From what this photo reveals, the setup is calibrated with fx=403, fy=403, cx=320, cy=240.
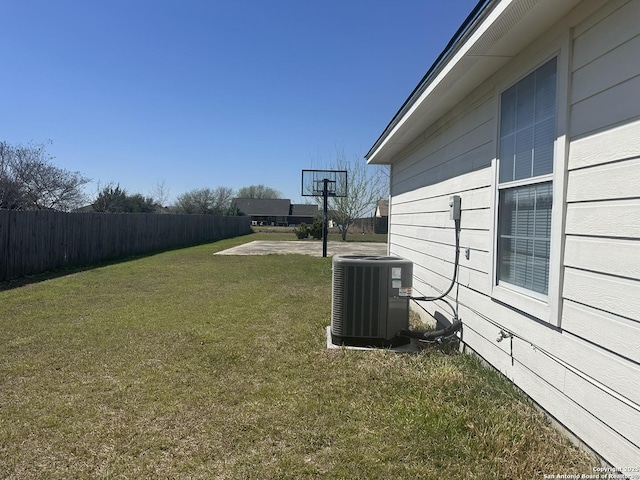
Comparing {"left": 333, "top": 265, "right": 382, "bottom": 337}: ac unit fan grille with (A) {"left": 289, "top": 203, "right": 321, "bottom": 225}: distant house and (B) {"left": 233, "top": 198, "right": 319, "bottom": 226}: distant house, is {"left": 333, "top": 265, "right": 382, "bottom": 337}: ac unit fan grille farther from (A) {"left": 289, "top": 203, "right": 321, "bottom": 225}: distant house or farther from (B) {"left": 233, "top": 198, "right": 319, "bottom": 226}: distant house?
(A) {"left": 289, "top": 203, "right": 321, "bottom": 225}: distant house

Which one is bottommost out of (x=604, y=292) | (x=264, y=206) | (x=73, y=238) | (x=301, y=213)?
(x=73, y=238)

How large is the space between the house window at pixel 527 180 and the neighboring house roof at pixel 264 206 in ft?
195

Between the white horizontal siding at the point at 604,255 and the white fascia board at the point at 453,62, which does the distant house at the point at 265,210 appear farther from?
the white horizontal siding at the point at 604,255

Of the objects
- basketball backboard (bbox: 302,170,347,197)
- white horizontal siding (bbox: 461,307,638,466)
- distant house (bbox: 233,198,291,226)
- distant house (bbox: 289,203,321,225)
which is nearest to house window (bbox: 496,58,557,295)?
white horizontal siding (bbox: 461,307,638,466)

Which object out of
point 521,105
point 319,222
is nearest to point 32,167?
point 319,222

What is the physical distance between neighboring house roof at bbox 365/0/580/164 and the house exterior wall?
10cm

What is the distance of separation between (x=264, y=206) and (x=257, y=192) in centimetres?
868

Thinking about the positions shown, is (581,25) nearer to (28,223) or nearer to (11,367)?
(11,367)

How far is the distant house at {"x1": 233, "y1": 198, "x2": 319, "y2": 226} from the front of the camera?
61906 mm

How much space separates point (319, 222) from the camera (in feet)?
99.8

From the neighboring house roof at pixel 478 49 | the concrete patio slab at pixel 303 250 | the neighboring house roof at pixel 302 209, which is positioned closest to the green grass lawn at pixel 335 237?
the concrete patio slab at pixel 303 250

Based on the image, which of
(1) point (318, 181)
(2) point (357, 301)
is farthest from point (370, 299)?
(1) point (318, 181)

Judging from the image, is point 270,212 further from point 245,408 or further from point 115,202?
point 245,408

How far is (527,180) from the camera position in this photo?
2.85m
